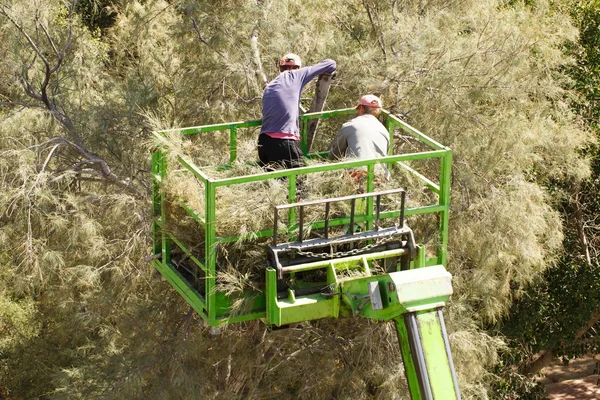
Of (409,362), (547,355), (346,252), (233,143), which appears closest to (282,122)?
(233,143)

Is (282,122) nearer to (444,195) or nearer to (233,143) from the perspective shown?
(233,143)

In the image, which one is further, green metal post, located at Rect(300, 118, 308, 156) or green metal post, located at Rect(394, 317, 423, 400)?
green metal post, located at Rect(300, 118, 308, 156)

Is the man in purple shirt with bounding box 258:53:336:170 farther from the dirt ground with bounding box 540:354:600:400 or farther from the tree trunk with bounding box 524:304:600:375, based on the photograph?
the dirt ground with bounding box 540:354:600:400

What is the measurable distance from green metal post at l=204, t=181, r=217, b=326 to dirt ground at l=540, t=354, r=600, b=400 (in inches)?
322

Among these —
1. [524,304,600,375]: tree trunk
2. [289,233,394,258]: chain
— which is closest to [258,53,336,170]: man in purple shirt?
[289,233,394,258]: chain

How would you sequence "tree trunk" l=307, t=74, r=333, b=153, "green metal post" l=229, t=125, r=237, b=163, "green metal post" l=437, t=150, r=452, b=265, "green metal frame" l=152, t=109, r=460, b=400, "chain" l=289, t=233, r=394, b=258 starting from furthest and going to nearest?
"tree trunk" l=307, t=74, r=333, b=153 < "green metal post" l=229, t=125, r=237, b=163 < "green metal post" l=437, t=150, r=452, b=265 < "chain" l=289, t=233, r=394, b=258 < "green metal frame" l=152, t=109, r=460, b=400

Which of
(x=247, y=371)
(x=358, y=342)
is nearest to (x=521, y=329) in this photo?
(x=358, y=342)

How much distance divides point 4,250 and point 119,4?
14.5ft

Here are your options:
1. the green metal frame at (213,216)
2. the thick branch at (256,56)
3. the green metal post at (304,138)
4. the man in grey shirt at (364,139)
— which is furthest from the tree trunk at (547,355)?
the man in grey shirt at (364,139)

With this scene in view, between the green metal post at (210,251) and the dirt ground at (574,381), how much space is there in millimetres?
8187

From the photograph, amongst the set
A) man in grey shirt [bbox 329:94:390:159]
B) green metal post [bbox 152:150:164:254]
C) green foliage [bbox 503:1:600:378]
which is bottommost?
green foliage [bbox 503:1:600:378]

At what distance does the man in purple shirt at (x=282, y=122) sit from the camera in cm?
776

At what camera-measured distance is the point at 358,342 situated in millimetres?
10508

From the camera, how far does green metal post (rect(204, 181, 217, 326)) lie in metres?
6.60
